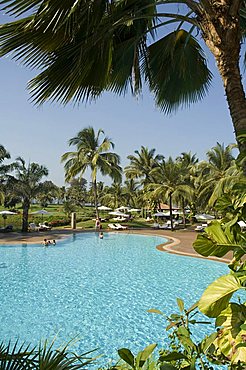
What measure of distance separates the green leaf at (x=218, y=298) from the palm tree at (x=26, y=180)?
79.1 ft

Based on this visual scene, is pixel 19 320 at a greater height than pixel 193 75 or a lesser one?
lesser

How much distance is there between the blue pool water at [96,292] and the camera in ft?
20.3

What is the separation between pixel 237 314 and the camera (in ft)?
4.11

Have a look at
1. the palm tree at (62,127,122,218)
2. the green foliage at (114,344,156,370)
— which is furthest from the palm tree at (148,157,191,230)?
the green foliage at (114,344,156,370)

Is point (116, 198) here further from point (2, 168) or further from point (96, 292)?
point (96, 292)

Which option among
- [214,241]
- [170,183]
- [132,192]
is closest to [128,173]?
[170,183]

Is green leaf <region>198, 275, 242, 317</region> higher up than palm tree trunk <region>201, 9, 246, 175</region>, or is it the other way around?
palm tree trunk <region>201, 9, 246, 175</region>

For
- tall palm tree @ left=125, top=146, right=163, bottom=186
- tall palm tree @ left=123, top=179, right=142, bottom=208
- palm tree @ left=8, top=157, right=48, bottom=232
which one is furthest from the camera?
tall palm tree @ left=123, top=179, right=142, bottom=208

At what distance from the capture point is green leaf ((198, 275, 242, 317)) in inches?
45.9

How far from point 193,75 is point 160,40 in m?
0.79

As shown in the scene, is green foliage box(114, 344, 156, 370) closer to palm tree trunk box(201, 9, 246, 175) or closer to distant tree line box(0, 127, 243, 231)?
palm tree trunk box(201, 9, 246, 175)

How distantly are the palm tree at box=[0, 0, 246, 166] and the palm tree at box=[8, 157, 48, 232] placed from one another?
20.8 metres

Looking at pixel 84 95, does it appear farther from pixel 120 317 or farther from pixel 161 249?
pixel 161 249

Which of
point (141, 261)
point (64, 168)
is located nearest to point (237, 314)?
point (141, 261)
